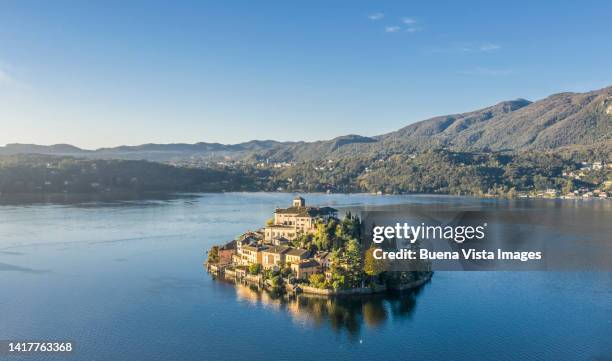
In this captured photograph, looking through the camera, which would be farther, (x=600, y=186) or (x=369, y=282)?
(x=600, y=186)

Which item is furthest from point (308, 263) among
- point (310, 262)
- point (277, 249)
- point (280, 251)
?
point (277, 249)

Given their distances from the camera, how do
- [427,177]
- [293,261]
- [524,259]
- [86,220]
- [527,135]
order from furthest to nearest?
[527,135]
[427,177]
[86,220]
[524,259]
[293,261]

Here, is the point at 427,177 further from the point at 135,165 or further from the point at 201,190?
the point at 135,165

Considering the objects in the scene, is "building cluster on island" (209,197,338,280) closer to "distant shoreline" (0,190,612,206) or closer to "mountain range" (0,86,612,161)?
"distant shoreline" (0,190,612,206)

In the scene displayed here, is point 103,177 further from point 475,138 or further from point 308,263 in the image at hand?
point 475,138

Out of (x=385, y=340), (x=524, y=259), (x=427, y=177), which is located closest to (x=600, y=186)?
(x=427, y=177)

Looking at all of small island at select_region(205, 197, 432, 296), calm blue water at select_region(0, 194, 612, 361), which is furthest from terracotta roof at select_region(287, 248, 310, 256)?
calm blue water at select_region(0, 194, 612, 361)
